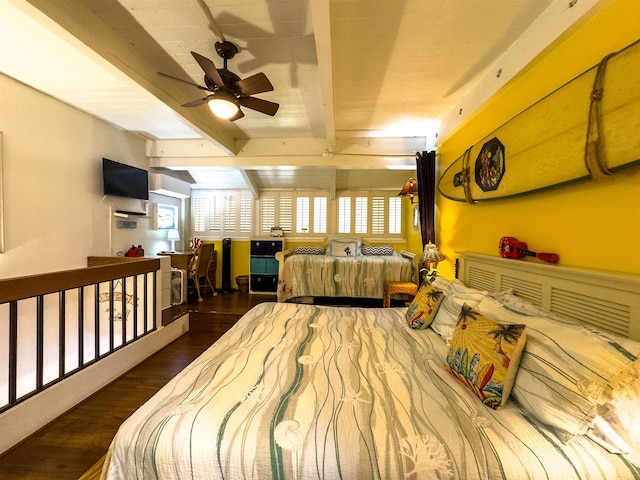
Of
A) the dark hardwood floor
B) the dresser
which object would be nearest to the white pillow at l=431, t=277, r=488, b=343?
the dark hardwood floor

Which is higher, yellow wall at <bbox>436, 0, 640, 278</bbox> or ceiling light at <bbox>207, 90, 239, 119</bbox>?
ceiling light at <bbox>207, 90, 239, 119</bbox>

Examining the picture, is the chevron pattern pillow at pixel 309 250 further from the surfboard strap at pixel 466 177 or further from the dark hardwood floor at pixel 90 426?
the surfboard strap at pixel 466 177

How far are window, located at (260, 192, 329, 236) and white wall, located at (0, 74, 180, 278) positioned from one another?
2466 mm

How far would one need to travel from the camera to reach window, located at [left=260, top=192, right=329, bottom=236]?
5031 millimetres

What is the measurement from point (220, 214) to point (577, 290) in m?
5.30

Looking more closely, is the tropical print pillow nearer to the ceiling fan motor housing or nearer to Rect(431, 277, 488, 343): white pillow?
Rect(431, 277, 488, 343): white pillow

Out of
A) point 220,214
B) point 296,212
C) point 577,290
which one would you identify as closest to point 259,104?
point 577,290

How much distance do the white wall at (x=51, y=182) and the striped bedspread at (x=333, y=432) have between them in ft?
8.70

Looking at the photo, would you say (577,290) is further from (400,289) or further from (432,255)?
(400,289)

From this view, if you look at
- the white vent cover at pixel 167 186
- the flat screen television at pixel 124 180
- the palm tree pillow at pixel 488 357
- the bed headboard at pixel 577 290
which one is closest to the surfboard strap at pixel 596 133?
the bed headboard at pixel 577 290

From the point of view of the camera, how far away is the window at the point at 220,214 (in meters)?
→ 5.15

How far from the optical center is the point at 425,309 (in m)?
1.69

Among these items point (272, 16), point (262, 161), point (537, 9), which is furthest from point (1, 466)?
point (537, 9)

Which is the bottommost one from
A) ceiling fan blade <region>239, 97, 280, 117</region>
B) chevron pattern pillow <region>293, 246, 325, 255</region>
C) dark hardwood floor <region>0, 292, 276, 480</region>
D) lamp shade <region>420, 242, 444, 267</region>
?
dark hardwood floor <region>0, 292, 276, 480</region>
